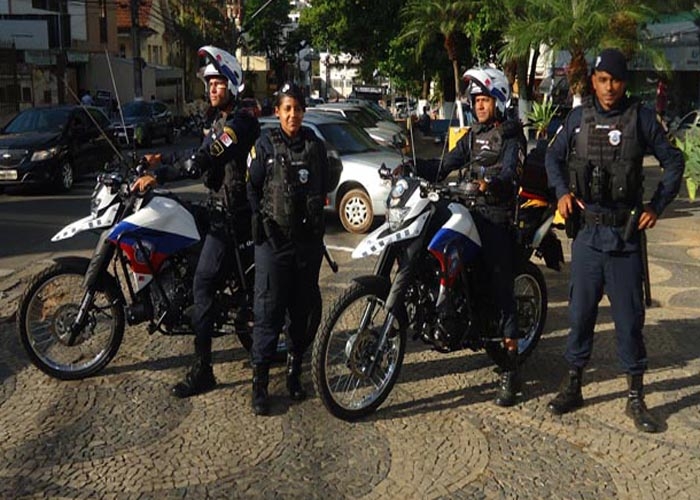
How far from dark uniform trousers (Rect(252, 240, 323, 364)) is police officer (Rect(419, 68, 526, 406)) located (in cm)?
103

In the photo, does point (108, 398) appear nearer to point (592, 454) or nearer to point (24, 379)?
point (24, 379)

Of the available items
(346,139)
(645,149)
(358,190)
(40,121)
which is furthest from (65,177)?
(645,149)

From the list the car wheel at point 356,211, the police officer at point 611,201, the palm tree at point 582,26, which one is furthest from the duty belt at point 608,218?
the palm tree at point 582,26

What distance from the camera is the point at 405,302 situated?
4.57 meters

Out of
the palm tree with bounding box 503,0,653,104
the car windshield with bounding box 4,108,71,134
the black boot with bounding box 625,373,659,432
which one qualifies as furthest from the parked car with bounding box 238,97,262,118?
the palm tree with bounding box 503,0,653,104

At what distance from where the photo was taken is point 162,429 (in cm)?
440

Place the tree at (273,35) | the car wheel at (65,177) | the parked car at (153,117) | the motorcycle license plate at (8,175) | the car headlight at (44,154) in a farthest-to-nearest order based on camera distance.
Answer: the tree at (273,35)
the parked car at (153,117)
the car wheel at (65,177)
the car headlight at (44,154)
the motorcycle license plate at (8,175)

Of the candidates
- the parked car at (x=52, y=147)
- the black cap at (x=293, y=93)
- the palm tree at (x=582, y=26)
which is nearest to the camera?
the black cap at (x=293, y=93)

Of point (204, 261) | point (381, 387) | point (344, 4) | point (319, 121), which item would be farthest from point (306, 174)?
point (344, 4)

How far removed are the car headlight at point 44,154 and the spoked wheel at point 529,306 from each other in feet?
35.5

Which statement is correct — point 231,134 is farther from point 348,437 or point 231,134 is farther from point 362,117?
point 362,117

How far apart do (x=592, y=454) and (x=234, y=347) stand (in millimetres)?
2666

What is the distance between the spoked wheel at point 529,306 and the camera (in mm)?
5453

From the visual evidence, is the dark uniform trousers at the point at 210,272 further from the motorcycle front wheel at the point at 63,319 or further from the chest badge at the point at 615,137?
the chest badge at the point at 615,137
